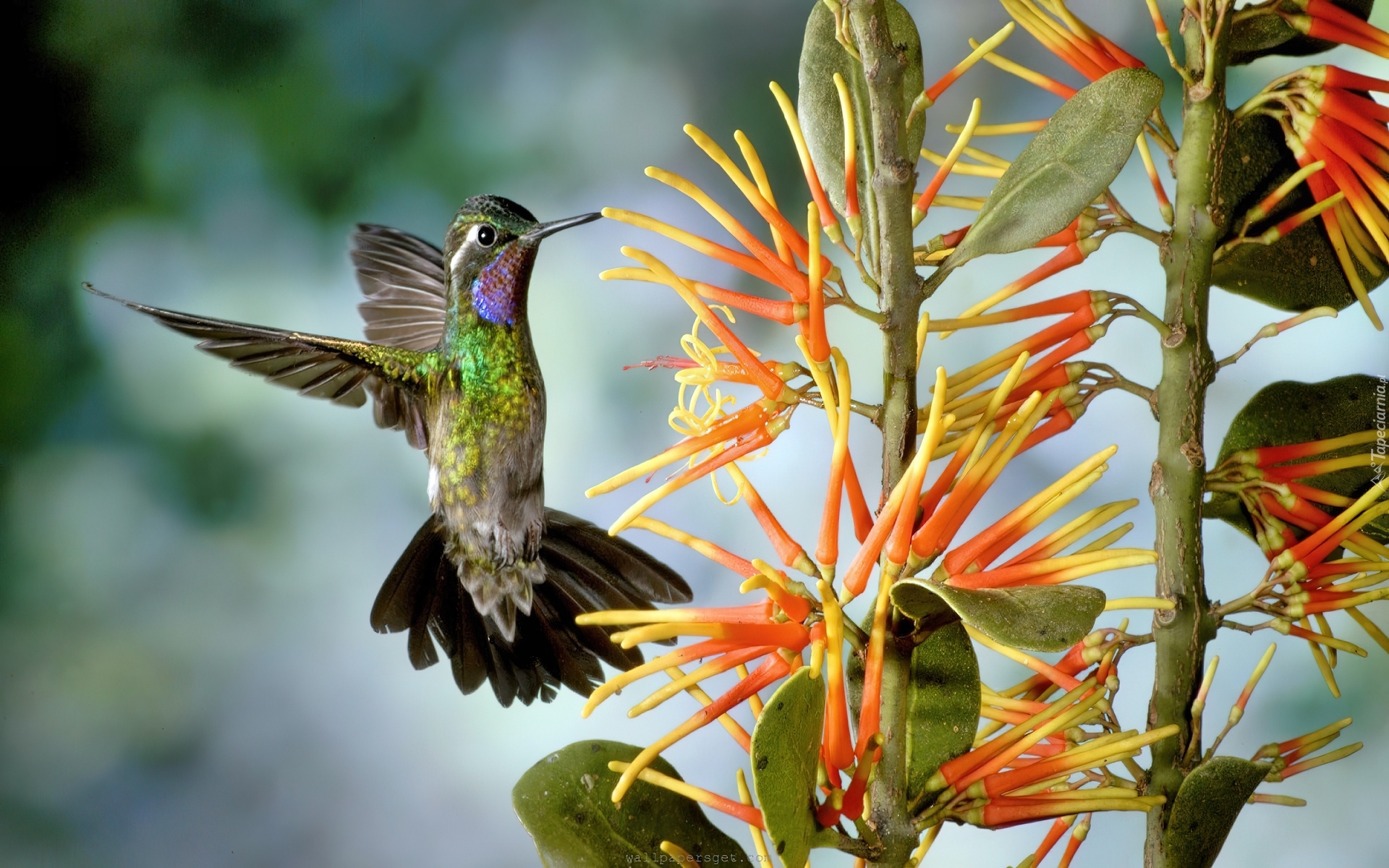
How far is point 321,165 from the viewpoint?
0.82m

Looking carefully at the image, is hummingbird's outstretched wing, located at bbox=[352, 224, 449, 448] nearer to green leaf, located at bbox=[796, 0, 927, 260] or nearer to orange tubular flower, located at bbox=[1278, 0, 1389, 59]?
green leaf, located at bbox=[796, 0, 927, 260]

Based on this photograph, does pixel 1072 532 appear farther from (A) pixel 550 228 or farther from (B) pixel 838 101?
(A) pixel 550 228

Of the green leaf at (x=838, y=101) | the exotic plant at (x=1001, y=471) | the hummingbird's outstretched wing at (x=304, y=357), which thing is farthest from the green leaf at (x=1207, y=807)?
the hummingbird's outstretched wing at (x=304, y=357)

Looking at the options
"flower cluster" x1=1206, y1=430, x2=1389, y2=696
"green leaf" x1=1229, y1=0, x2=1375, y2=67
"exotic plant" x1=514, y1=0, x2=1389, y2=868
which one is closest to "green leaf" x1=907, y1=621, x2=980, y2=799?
"exotic plant" x1=514, y1=0, x2=1389, y2=868

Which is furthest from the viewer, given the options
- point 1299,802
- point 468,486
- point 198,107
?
point 198,107

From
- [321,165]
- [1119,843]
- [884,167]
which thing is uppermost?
[321,165]

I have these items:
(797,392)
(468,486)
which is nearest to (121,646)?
(468,486)

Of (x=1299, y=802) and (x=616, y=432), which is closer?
(x=1299, y=802)

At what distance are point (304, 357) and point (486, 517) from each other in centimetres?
15

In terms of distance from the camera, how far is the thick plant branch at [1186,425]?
0.41 m

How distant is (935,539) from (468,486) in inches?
16.8

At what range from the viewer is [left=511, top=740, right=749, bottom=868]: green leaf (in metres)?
0.39

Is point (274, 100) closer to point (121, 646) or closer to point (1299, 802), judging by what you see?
point (121, 646)

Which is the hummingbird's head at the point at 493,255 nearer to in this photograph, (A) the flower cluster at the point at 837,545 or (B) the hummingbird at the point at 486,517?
(B) the hummingbird at the point at 486,517
